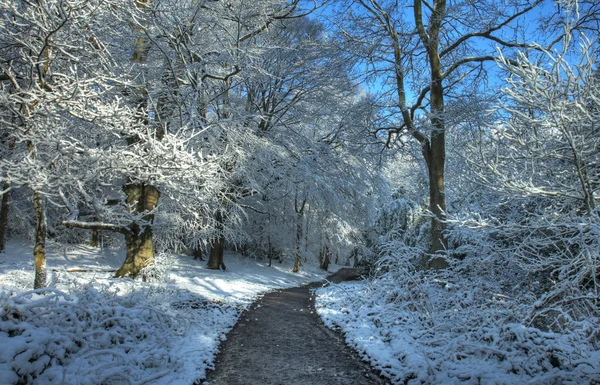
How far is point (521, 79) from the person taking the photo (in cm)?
362

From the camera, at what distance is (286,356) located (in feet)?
16.8

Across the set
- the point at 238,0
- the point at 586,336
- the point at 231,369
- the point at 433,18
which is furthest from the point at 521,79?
the point at 238,0

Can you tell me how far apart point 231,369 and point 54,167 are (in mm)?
4382

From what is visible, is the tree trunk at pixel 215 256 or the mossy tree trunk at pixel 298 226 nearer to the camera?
the tree trunk at pixel 215 256

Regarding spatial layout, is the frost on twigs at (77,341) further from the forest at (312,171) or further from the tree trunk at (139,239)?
the tree trunk at (139,239)

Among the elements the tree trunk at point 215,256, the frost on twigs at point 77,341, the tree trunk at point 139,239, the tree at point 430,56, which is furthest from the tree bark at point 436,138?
the tree trunk at point 215,256

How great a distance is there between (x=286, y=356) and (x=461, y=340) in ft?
7.64

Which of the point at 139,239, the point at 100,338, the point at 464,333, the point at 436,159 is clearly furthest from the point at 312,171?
the point at 100,338

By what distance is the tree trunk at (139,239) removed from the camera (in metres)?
9.23

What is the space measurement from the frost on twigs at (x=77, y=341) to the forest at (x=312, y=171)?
0.02 meters

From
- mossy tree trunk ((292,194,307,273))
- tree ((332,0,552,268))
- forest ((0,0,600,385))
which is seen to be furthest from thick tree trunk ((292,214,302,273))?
tree ((332,0,552,268))

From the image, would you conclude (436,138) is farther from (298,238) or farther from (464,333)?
(298,238)

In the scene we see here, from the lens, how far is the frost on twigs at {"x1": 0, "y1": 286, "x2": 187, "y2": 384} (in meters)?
3.12

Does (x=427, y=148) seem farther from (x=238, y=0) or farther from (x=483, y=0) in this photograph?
(x=238, y=0)
